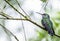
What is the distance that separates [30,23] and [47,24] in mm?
153

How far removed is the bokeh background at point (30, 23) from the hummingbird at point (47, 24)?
0.03 m

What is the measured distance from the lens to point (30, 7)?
1864 mm

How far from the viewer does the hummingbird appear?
1775 millimetres

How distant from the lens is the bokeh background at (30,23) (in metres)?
1.79

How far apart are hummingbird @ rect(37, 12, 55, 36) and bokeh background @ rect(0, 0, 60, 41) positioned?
3 centimetres

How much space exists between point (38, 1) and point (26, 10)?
0.47ft

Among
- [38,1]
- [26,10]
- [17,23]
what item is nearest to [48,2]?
[38,1]

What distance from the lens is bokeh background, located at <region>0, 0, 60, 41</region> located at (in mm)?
1788

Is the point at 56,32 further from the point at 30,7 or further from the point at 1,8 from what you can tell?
the point at 1,8

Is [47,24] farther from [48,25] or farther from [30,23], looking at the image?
[30,23]

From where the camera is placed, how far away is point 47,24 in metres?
1.80

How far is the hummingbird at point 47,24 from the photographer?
5.82 feet

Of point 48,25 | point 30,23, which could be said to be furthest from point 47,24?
point 30,23

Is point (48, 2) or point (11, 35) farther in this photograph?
point (48, 2)
